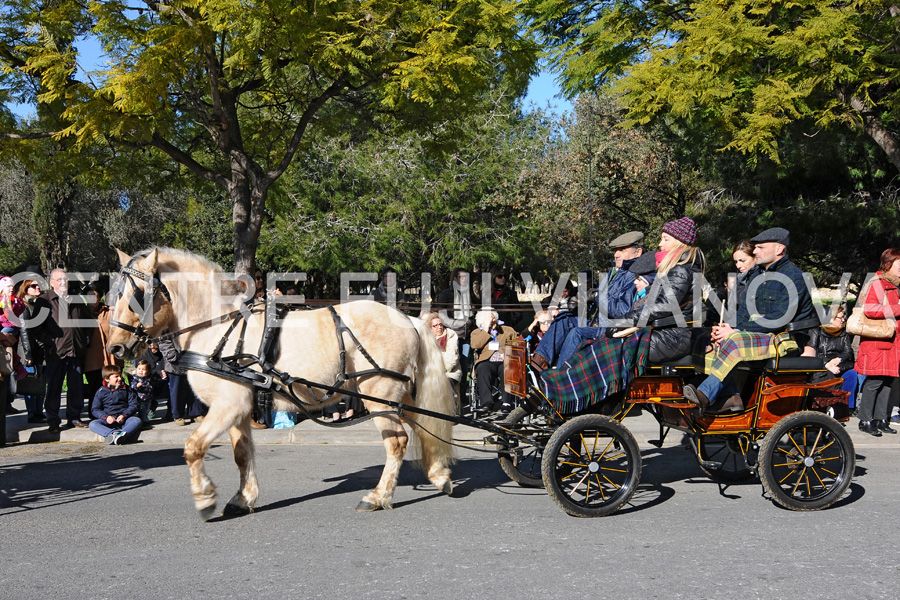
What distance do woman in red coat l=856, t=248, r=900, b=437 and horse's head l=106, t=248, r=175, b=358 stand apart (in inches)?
291

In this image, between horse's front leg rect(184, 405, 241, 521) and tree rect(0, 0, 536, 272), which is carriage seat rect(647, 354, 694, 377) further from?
tree rect(0, 0, 536, 272)

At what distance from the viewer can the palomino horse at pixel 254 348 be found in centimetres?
560

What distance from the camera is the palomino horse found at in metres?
5.60

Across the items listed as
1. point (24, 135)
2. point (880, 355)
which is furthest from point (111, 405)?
point (880, 355)

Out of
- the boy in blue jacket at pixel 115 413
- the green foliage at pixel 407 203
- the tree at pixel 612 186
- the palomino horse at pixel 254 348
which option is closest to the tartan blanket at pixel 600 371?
the palomino horse at pixel 254 348

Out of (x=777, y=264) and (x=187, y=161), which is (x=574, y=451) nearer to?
(x=777, y=264)

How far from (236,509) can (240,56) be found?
628 centimetres

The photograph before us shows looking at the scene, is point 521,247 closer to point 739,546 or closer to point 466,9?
point 466,9

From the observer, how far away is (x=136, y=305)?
560cm

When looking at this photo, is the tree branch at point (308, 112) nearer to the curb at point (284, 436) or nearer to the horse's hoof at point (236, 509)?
the curb at point (284, 436)

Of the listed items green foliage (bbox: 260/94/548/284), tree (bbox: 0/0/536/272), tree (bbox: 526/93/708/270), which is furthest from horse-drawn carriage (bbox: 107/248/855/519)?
green foliage (bbox: 260/94/548/284)

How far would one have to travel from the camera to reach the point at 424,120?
39.9 ft

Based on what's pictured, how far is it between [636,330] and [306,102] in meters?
9.16

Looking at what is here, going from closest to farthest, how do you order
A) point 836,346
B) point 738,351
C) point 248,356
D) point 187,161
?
point 248,356, point 738,351, point 836,346, point 187,161
